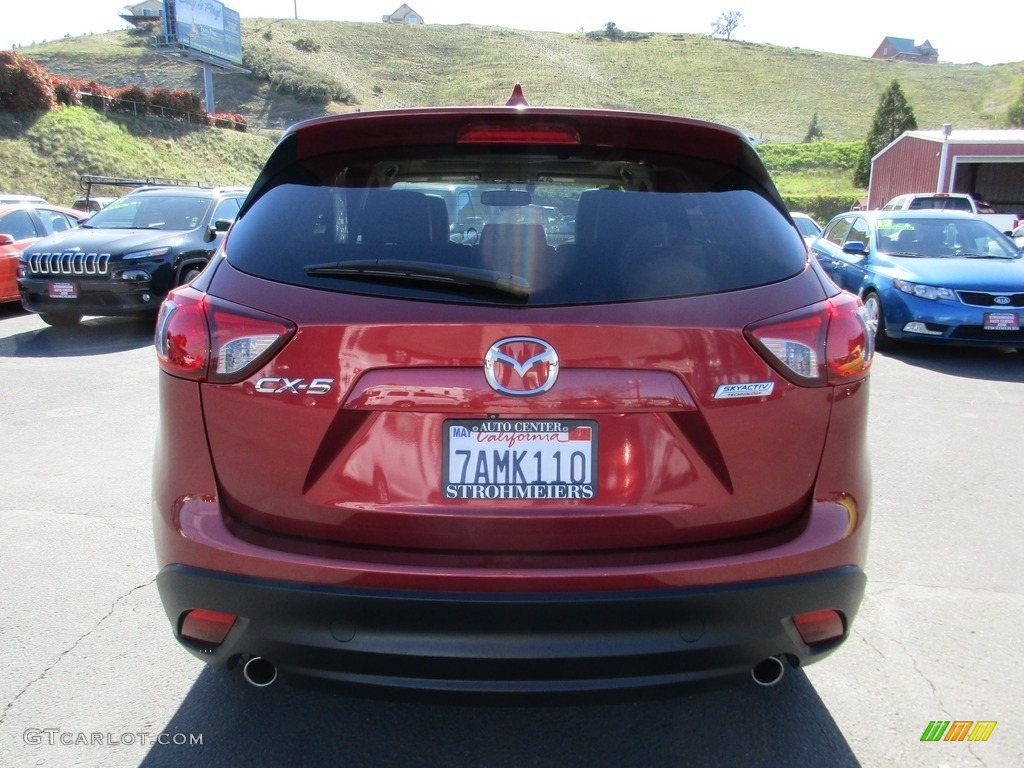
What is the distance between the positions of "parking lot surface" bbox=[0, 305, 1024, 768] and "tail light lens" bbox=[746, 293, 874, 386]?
32.4 inches

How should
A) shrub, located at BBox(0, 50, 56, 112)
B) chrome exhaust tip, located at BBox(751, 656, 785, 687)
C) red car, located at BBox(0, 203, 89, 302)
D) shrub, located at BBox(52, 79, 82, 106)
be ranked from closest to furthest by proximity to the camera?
1. chrome exhaust tip, located at BBox(751, 656, 785, 687)
2. red car, located at BBox(0, 203, 89, 302)
3. shrub, located at BBox(0, 50, 56, 112)
4. shrub, located at BBox(52, 79, 82, 106)

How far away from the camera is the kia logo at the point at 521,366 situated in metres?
1.87

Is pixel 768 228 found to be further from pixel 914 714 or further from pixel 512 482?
pixel 914 714

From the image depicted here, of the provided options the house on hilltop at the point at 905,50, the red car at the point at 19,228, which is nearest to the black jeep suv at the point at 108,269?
the red car at the point at 19,228

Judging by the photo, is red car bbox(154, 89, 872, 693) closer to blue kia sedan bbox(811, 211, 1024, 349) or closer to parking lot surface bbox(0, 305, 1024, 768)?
parking lot surface bbox(0, 305, 1024, 768)

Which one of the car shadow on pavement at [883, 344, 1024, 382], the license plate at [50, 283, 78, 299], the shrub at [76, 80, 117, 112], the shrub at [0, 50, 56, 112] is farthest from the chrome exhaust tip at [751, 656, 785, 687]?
the shrub at [76, 80, 117, 112]

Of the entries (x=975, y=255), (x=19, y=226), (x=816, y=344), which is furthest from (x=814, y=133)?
(x=816, y=344)

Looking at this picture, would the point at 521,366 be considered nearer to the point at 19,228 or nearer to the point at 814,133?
the point at 19,228

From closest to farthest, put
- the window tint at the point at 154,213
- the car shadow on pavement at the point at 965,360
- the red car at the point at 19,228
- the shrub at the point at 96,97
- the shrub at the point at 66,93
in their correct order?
the car shadow on pavement at the point at 965,360
the window tint at the point at 154,213
the red car at the point at 19,228
the shrub at the point at 66,93
the shrub at the point at 96,97

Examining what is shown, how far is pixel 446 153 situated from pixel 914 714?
88.9 inches

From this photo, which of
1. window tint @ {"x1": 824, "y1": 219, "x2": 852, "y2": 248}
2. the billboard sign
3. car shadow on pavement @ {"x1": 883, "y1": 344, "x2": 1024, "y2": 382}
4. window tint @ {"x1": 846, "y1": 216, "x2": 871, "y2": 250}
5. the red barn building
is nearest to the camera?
car shadow on pavement @ {"x1": 883, "y1": 344, "x2": 1024, "y2": 382}

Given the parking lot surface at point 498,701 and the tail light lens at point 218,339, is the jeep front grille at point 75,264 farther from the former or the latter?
the tail light lens at point 218,339

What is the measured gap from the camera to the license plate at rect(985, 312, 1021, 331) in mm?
8070

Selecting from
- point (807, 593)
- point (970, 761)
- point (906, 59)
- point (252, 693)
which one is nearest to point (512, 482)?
point (807, 593)
